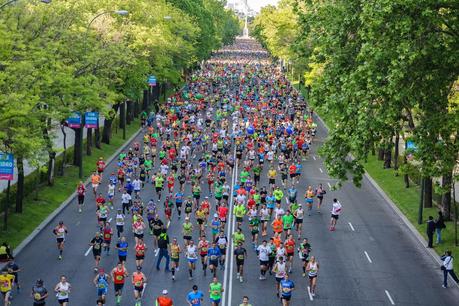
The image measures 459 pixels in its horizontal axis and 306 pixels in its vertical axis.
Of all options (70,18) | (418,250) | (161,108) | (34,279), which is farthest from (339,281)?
(161,108)

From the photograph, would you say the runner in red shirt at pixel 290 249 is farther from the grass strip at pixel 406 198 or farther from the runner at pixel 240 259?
the grass strip at pixel 406 198

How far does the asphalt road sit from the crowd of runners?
0.99ft

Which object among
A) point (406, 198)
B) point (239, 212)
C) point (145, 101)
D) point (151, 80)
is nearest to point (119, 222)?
point (239, 212)

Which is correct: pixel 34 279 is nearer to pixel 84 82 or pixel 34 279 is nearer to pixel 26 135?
pixel 26 135

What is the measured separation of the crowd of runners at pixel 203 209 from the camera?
22.5 meters

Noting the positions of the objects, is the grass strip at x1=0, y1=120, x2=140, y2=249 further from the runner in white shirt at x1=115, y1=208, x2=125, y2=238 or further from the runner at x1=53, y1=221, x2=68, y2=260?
the runner in white shirt at x1=115, y1=208, x2=125, y2=238

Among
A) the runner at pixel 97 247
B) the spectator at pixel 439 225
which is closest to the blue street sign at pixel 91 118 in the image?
the runner at pixel 97 247

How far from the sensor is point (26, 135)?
26203 millimetres

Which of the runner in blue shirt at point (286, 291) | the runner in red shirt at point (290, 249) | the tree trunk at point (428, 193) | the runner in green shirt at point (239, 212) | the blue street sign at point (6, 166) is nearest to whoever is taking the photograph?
the runner in blue shirt at point (286, 291)

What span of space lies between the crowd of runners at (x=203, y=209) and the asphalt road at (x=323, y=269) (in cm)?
30

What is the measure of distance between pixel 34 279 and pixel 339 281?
10.0m

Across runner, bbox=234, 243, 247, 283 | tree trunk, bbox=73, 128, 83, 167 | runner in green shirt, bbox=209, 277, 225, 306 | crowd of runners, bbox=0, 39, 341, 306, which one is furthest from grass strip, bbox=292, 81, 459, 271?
tree trunk, bbox=73, 128, 83, 167

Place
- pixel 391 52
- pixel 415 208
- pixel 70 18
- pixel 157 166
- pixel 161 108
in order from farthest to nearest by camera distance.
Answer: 1. pixel 161 108
2. pixel 157 166
3. pixel 70 18
4. pixel 415 208
5. pixel 391 52

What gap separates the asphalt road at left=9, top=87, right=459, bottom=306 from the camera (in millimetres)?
22641
